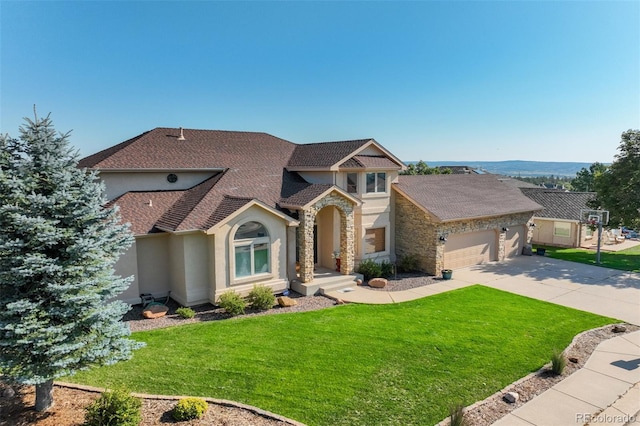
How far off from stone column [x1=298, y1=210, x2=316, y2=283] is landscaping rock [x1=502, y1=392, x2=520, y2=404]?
10.4 metres

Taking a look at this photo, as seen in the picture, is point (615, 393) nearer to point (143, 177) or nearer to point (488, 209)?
point (488, 209)

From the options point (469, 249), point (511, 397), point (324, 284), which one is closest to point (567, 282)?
point (469, 249)

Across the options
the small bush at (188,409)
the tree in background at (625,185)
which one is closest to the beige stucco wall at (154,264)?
the small bush at (188,409)

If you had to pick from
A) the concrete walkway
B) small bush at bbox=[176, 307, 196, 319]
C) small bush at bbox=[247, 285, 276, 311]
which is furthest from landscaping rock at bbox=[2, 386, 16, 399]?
the concrete walkway

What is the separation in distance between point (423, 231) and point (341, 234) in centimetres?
522

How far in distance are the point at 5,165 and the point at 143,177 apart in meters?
11.0

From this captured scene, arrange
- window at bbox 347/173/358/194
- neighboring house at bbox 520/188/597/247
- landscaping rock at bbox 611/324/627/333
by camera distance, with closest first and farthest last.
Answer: landscaping rock at bbox 611/324/627/333 → window at bbox 347/173/358/194 → neighboring house at bbox 520/188/597/247

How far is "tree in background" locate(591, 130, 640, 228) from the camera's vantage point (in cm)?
2559

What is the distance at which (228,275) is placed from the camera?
1644cm

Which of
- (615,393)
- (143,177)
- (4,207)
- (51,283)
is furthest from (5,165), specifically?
(615,393)

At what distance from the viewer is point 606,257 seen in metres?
28.6

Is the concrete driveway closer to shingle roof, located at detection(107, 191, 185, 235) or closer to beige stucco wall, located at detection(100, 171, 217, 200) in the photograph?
beige stucco wall, located at detection(100, 171, 217, 200)

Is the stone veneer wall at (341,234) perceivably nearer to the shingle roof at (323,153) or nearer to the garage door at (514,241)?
the shingle roof at (323,153)

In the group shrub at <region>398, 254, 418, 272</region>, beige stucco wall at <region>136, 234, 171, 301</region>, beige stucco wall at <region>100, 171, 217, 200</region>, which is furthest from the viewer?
shrub at <region>398, 254, 418, 272</region>
